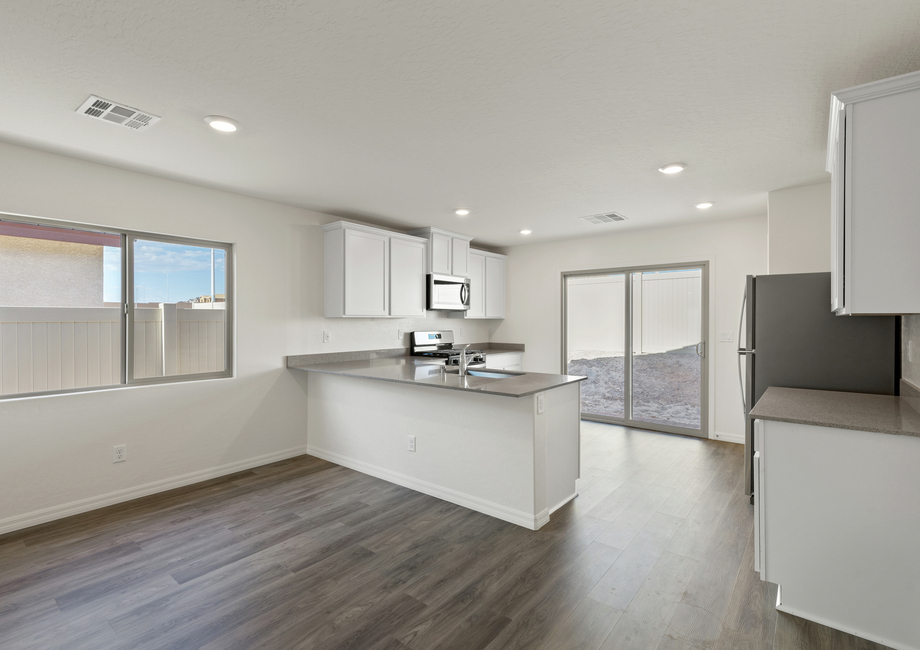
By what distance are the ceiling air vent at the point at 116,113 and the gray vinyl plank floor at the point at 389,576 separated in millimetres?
2390

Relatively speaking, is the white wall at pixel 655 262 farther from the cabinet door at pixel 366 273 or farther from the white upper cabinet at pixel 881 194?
the white upper cabinet at pixel 881 194

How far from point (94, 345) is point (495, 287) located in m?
4.50

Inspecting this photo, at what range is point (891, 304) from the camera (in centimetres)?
176

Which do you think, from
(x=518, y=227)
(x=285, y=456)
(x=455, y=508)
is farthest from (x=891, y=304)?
(x=285, y=456)

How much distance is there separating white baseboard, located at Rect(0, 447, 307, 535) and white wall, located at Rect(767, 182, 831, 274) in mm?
4650

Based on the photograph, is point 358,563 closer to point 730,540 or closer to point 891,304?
point 730,540

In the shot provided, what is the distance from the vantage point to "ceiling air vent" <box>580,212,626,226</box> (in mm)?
4570

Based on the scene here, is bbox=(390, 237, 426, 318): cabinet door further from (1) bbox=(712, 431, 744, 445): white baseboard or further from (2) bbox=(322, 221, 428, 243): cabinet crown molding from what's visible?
(1) bbox=(712, 431, 744, 445): white baseboard

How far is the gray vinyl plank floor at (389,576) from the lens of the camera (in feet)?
6.13

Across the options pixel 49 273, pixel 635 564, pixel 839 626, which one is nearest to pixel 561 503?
pixel 635 564

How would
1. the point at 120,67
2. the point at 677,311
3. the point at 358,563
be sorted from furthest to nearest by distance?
the point at 677,311, the point at 358,563, the point at 120,67

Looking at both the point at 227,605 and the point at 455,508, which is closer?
the point at 227,605

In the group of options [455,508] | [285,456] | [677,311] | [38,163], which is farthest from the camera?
[677,311]

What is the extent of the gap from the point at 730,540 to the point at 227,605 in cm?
273
